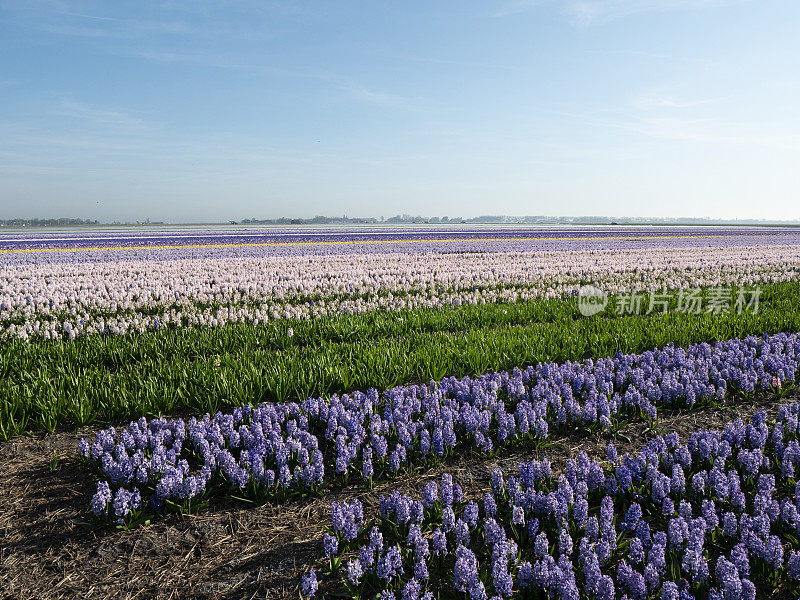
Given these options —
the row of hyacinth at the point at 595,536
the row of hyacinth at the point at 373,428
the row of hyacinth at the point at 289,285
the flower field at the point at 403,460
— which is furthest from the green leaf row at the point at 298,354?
the row of hyacinth at the point at 595,536

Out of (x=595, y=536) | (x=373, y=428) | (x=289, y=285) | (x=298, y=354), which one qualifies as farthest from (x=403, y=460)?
(x=289, y=285)

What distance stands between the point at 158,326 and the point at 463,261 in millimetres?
15589

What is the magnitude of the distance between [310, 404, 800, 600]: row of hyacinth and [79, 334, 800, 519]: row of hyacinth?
764 millimetres

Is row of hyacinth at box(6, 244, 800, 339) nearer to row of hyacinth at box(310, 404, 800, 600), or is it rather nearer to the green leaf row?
the green leaf row

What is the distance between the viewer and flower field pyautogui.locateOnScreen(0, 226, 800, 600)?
3432mm

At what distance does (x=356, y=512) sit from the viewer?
386cm

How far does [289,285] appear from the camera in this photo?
15391 millimetres

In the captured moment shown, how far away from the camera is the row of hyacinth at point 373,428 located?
4434mm

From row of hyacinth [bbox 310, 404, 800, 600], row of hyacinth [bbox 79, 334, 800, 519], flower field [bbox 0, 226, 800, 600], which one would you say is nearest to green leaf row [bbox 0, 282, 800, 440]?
flower field [bbox 0, 226, 800, 600]

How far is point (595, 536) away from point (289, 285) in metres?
13.0

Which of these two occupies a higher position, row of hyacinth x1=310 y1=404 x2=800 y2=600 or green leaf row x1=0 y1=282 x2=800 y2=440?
green leaf row x1=0 y1=282 x2=800 y2=440

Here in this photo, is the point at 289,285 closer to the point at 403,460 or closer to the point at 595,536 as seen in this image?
the point at 403,460

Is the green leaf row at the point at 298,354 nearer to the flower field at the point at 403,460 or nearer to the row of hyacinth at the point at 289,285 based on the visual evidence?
the flower field at the point at 403,460

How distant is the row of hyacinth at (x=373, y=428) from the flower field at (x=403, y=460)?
1.1 inches
